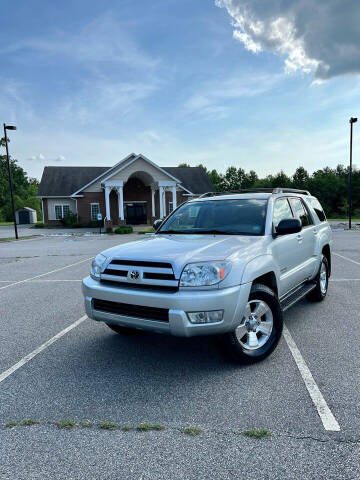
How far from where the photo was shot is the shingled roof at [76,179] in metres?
38.2

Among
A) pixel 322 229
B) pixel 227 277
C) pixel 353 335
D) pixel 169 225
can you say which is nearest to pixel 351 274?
pixel 322 229

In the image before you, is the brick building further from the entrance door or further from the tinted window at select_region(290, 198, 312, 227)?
the tinted window at select_region(290, 198, 312, 227)

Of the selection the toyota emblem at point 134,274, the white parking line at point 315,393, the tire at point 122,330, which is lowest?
the white parking line at point 315,393

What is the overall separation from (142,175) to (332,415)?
35.2 m

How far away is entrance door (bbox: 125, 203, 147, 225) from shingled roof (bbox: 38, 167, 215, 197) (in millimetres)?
6095

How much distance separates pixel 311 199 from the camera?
6324 millimetres

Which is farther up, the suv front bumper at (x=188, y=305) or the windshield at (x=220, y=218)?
the windshield at (x=220, y=218)

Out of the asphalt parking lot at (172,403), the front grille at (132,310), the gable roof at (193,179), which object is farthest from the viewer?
the gable roof at (193,179)

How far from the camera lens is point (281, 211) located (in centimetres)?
481

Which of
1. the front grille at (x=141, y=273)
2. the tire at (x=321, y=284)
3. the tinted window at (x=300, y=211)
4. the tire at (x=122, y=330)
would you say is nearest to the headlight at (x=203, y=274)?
the front grille at (x=141, y=273)

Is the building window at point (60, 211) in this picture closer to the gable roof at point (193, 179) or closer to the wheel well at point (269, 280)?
the gable roof at point (193, 179)

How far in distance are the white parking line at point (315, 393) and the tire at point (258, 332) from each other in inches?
13.2

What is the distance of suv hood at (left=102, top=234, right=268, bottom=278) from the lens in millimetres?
3363

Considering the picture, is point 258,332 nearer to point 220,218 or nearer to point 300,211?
point 220,218
